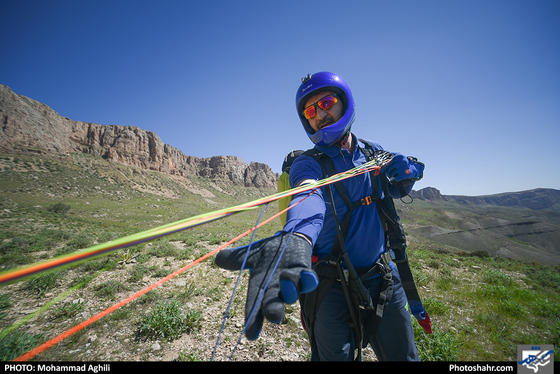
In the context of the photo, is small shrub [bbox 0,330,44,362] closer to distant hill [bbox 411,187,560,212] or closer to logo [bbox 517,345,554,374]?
logo [bbox 517,345,554,374]

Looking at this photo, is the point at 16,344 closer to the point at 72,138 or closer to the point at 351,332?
the point at 351,332

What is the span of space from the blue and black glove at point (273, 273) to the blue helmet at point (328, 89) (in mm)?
1750

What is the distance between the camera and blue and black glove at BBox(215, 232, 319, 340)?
129 centimetres

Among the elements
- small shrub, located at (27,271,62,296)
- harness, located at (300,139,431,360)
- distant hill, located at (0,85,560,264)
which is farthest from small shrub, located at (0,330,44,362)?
distant hill, located at (0,85,560,264)

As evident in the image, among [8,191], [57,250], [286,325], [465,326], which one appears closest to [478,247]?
[465,326]

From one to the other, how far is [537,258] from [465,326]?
183 ft

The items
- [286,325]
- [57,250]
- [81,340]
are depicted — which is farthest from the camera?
[57,250]

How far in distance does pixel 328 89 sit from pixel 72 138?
12215 cm

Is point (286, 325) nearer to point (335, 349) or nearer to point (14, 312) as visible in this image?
point (335, 349)

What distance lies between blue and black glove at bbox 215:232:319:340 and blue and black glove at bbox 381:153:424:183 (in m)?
2.08

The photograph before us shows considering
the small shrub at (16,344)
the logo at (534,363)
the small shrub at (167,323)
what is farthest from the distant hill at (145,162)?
the small shrub at (16,344)

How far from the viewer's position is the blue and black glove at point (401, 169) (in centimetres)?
294

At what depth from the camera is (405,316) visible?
2482 millimetres

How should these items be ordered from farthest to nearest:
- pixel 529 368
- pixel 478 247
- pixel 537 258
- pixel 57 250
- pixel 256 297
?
1. pixel 478 247
2. pixel 537 258
3. pixel 57 250
4. pixel 529 368
5. pixel 256 297
